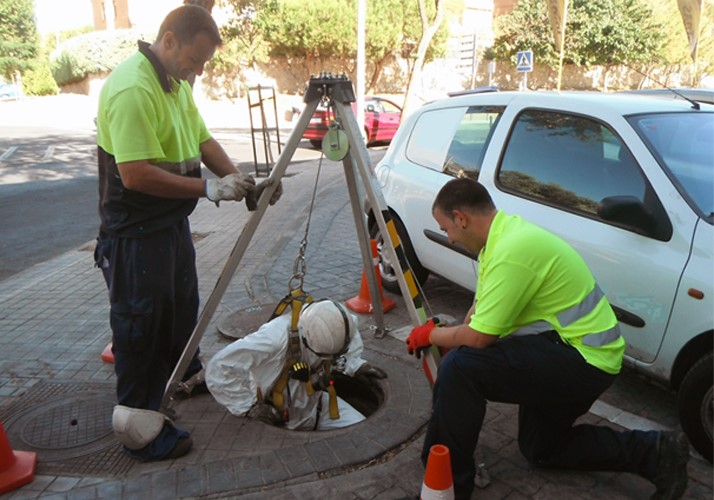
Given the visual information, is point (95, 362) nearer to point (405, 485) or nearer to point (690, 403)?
point (405, 485)

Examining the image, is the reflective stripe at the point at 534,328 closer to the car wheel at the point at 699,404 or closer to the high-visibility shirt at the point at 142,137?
the car wheel at the point at 699,404

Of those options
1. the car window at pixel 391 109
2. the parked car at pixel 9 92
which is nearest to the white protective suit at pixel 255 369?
the car window at pixel 391 109

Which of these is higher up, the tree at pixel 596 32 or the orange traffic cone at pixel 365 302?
the tree at pixel 596 32

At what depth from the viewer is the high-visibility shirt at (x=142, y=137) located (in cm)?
245

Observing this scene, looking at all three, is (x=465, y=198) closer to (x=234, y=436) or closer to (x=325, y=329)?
(x=325, y=329)

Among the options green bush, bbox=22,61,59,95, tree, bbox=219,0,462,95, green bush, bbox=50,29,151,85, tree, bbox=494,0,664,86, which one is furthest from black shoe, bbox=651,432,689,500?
green bush, bbox=22,61,59,95

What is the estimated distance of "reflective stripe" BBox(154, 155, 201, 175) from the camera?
266cm

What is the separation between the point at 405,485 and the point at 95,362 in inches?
93.8

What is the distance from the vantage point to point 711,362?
101 inches

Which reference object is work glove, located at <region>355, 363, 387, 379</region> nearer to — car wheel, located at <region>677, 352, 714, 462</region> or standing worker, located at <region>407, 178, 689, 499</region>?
standing worker, located at <region>407, 178, 689, 499</region>

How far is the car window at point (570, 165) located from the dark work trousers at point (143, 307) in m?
2.17

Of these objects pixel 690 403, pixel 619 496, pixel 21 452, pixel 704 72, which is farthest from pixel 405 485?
pixel 704 72

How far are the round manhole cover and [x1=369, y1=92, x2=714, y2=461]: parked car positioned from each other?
2.49 m

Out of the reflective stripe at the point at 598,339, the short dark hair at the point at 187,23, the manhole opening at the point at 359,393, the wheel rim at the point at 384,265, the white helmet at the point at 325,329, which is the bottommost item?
the manhole opening at the point at 359,393
